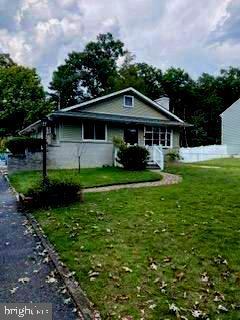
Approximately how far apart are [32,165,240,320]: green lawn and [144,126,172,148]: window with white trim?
1423 centimetres

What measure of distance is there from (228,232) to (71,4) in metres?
11.1

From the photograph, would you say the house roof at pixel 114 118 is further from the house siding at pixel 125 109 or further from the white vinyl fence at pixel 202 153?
the white vinyl fence at pixel 202 153

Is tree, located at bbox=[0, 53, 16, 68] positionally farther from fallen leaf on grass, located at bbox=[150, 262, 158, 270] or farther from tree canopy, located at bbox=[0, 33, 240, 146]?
fallen leaf on grass, located at bbox=[150, 262, 158, 270]

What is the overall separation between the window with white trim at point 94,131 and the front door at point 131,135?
1.71 m

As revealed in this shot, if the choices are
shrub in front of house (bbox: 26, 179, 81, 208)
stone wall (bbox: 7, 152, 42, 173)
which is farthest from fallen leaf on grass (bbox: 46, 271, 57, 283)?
stone wall (bbox: 7, 152, 42, 173)

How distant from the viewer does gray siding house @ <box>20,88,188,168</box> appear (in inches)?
850

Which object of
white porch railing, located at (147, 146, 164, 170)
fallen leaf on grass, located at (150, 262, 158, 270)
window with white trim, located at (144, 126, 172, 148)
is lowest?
fallen leaf on grass, located at (150, 262, 158, 270)

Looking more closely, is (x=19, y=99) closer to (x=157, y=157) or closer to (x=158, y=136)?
(x=158, y=136)

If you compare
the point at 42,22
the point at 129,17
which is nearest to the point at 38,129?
the point at 42,22

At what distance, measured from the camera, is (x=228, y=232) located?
6965mm

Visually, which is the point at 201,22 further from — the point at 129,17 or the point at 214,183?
the point at 214,183

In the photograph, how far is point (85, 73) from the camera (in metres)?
53.6

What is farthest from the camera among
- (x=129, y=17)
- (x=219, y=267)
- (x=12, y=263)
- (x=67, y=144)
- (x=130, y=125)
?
(x=130, y=125)

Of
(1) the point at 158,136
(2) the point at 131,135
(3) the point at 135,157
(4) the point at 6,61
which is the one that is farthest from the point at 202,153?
(4) the point at 6,61
